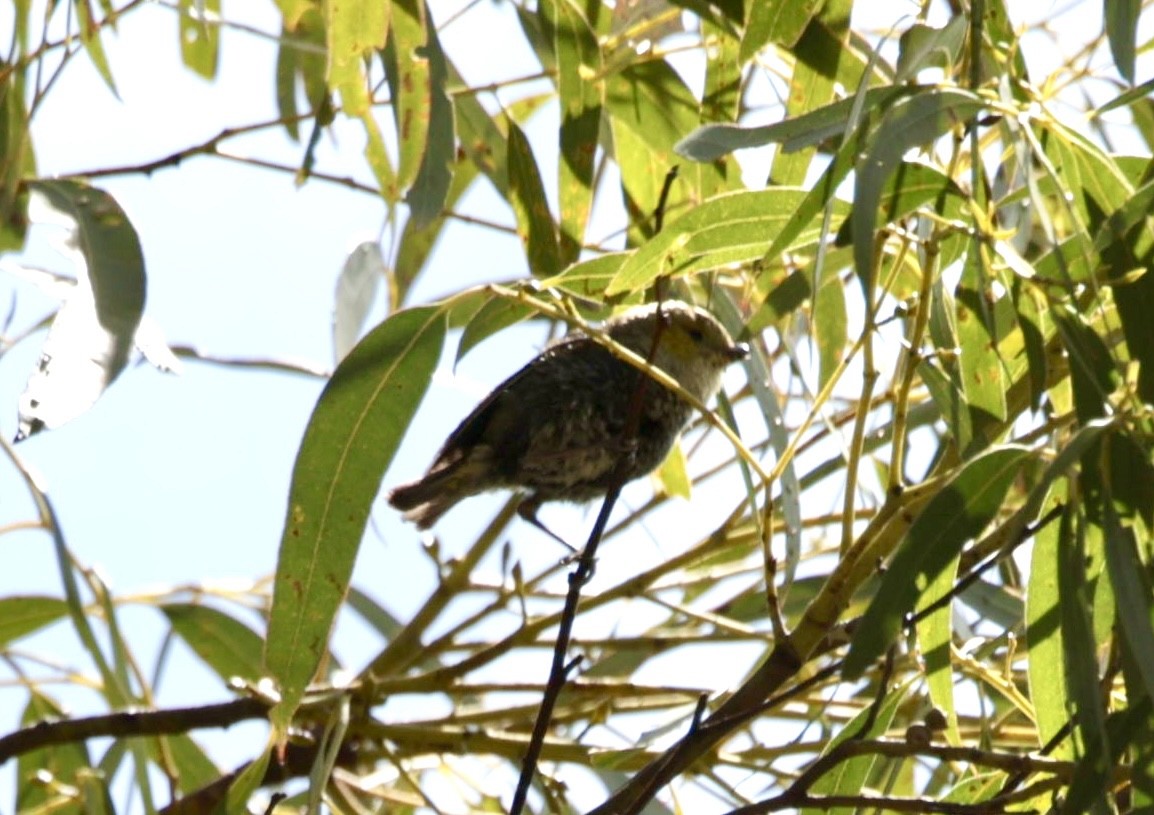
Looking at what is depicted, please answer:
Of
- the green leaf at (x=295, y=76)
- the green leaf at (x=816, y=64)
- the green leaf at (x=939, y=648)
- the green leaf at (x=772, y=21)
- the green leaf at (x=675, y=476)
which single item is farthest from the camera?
the green leaf at (x=295, y=76)

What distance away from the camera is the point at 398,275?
3480 millimetres

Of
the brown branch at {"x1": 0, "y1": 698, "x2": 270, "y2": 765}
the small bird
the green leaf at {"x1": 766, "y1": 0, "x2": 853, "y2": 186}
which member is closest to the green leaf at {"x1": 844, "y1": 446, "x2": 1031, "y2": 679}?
the green leaf at {"x1": 766, "y1": 0, "x2": 853, "y2": 186}

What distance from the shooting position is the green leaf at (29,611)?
3191mm

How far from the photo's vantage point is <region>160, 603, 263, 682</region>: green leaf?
11.1ft

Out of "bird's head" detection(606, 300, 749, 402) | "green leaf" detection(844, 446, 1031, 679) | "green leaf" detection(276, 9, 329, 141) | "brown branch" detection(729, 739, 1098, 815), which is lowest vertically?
"brown branch" detection(729, 739, 1098, 815)

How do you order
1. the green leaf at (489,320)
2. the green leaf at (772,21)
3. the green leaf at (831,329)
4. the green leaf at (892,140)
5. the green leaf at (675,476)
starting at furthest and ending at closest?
the green leaf at (675,476), the green leaf at (831,329), the green leaf at (489,320), the green leaf at (772,21), the green leaf at (892,140)

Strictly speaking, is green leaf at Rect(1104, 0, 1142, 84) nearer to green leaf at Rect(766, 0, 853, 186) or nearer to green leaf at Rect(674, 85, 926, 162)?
green leaf at Rect(674, 85, 926, 162)

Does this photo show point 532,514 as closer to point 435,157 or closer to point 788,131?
point 435,157

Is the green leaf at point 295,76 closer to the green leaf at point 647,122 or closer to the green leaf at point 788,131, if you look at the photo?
the green leaf at point 647,122

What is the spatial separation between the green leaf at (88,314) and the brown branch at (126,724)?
522mm

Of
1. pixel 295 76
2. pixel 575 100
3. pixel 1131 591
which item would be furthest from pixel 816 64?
pixel 295 76

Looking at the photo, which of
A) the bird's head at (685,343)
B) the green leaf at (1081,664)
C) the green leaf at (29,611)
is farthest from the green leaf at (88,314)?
the bird's head at (685,343)

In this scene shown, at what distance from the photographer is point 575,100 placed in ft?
9.19

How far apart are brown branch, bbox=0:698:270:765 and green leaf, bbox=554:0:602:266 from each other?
89 centimetres
